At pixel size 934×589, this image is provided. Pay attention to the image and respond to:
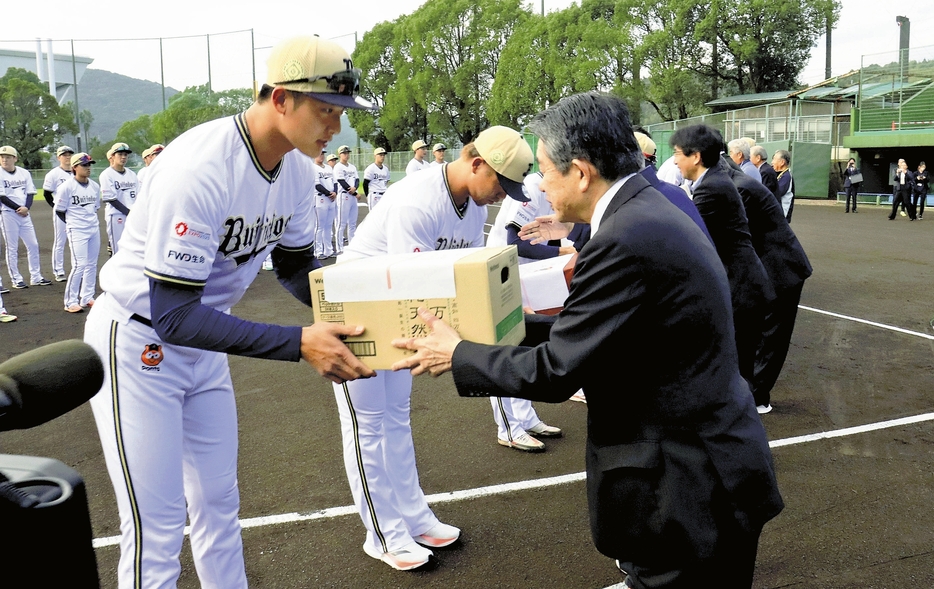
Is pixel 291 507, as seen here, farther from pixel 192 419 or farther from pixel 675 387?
pixel 675 387

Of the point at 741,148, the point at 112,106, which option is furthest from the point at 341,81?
the point at 112,106

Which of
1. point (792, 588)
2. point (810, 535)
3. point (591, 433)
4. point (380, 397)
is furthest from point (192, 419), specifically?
point (810, 535)

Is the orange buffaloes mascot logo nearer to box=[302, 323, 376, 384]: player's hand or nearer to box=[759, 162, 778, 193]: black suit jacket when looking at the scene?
box=[302, 323, 376, 384]: player's hand

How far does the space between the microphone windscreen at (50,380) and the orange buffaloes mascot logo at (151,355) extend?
1.54 m

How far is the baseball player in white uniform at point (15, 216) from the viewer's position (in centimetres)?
1315

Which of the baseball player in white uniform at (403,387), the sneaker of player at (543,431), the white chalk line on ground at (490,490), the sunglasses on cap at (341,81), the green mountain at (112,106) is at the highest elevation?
the green mountain at (112,106)

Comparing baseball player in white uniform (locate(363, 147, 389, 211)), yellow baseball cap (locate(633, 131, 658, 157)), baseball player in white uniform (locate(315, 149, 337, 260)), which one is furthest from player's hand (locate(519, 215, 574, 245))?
baseball player in white uniform (locate(363, 147, 389, 211))

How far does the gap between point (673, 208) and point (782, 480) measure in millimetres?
3342

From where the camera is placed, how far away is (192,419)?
277 cm

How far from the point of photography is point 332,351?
8.09ft

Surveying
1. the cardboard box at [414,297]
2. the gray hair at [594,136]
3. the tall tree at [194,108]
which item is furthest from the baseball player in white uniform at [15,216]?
the tall tree at [194,108]

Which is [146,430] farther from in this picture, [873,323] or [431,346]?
[873,323]

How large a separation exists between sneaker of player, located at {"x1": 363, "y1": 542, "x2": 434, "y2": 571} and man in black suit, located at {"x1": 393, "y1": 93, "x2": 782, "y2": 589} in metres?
1.79

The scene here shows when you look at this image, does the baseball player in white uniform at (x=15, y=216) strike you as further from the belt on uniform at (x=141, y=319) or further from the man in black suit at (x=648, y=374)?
the man in black suit at (x=648, y=374)
